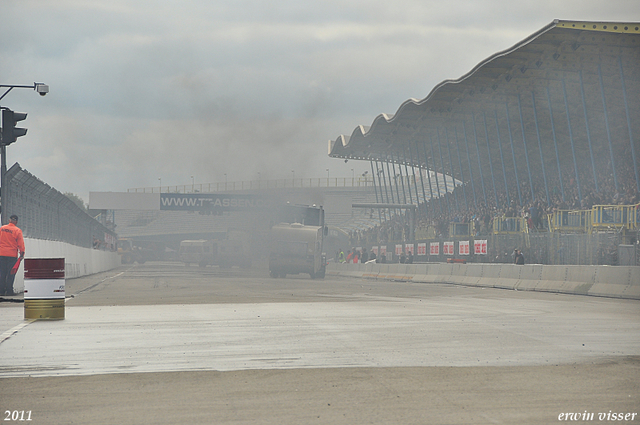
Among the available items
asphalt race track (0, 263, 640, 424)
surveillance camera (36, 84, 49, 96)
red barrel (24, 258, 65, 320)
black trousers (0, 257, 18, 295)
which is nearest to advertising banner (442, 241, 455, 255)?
surveillance camera (36, 84, 49, 96)

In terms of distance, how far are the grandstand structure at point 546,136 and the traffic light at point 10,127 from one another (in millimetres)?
16517

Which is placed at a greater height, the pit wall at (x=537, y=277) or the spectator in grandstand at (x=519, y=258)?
the spectator in grandstand at (x=519, y=258)

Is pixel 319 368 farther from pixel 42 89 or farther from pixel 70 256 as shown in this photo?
pixel 70 256

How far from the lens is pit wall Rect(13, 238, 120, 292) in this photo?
22.6m

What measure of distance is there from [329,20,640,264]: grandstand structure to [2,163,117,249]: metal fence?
666 inches

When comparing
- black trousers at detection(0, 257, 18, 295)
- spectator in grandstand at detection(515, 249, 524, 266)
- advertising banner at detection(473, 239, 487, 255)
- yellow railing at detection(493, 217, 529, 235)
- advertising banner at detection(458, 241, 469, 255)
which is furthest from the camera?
yellow railing at detection(493, 217, 529, 235)

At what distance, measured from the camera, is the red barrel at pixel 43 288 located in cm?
1214

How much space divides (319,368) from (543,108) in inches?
1823

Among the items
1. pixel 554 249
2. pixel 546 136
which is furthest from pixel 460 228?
pixel 546 136

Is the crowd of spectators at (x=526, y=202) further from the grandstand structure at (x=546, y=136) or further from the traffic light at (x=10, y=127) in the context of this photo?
the traffic light at (x=10, y=127)

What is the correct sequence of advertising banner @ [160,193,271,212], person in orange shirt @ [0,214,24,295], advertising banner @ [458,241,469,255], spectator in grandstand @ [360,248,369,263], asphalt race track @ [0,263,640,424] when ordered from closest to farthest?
asphalt race track @ [0,263,640,424], person in orange shirt @ [0,214,24,295], advertising banner @ [458,241,469,255], spectator in grandstand @ [360,248,369,263], advertising banner @ [160,193,271,212]

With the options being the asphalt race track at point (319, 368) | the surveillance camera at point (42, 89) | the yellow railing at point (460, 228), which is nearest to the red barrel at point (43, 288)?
the asphalt race track at point (319, 368)

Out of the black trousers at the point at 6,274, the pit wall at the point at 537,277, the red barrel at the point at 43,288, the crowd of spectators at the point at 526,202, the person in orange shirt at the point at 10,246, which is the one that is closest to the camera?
the red barrel at the point at 43,288

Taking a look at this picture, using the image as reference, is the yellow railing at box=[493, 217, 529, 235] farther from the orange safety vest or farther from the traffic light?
the orange safety vest
